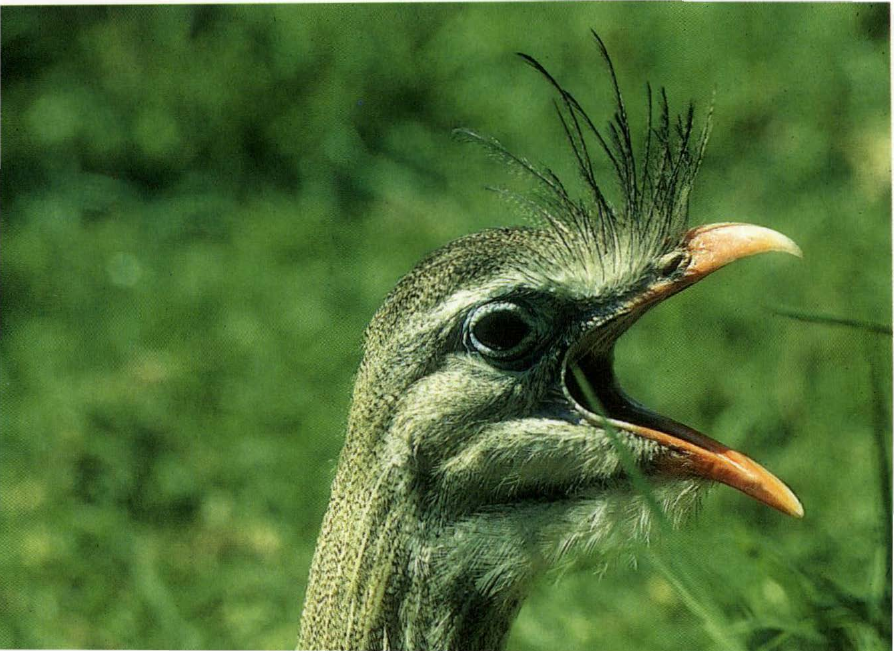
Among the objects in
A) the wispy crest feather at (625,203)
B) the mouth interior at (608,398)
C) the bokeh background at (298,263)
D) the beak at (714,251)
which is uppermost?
the bokeh background at (298,263)

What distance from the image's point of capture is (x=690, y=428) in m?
1.85

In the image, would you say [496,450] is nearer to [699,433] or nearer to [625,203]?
[699,433]

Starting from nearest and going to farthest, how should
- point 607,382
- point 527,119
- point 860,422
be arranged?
point 607,382
point 860,422
point 527,119

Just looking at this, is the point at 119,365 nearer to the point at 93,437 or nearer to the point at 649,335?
the point at 93,437

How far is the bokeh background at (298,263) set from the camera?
122 inches

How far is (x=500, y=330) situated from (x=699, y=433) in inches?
13.5

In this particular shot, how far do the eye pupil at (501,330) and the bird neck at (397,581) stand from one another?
0.22 meters

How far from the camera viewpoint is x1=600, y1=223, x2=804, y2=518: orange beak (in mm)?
1758

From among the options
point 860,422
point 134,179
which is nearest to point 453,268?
point 860,422

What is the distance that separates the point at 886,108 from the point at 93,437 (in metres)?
2.39

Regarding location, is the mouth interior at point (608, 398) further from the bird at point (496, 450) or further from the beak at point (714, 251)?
the beak at point (714, 251)

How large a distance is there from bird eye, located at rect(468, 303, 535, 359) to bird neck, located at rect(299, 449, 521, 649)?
0.21 m

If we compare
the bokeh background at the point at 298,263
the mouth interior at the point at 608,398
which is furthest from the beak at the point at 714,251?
the bokeh background at the point at 298,263

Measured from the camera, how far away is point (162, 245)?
13.0 ft
